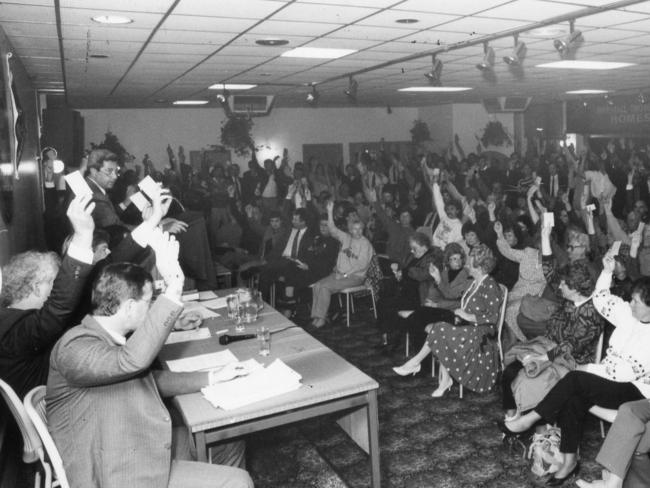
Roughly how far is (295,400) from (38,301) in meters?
1.31

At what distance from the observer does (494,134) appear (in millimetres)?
13391

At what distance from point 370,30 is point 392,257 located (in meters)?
3.04

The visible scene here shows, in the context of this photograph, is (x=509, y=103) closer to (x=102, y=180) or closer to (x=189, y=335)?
(x=102, y=180)

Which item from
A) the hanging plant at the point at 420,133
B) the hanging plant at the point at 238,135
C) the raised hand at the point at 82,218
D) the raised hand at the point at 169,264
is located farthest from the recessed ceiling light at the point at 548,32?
the hanging plant at the point at 420,133

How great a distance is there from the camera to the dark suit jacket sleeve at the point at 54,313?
96.9 inches

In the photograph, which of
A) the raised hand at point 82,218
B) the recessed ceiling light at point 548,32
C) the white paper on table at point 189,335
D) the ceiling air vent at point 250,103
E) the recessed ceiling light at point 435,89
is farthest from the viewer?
the ceiling air vent at point 250,103

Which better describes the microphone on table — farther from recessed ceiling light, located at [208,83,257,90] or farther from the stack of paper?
recessed ceiling light, located at [208,83,257,90]

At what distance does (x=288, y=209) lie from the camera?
299 inches

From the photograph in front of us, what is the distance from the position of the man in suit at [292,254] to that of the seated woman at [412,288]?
1.50 meters

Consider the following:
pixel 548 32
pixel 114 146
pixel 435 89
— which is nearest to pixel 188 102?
pixel 114 146

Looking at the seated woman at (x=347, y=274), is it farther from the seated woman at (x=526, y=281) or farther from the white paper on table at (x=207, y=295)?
the white paper on table at (x=207, y=295)

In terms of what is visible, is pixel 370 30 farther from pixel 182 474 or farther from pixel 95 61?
pixel 182 474

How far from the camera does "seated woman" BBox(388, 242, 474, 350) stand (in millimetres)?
4902

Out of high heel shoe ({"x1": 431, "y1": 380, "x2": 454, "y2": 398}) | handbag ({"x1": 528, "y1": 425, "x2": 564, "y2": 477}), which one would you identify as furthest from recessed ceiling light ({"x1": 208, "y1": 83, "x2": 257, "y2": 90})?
handbag ({"x1": 528, "y1": 425, "x2": 564, "y2": 477})
